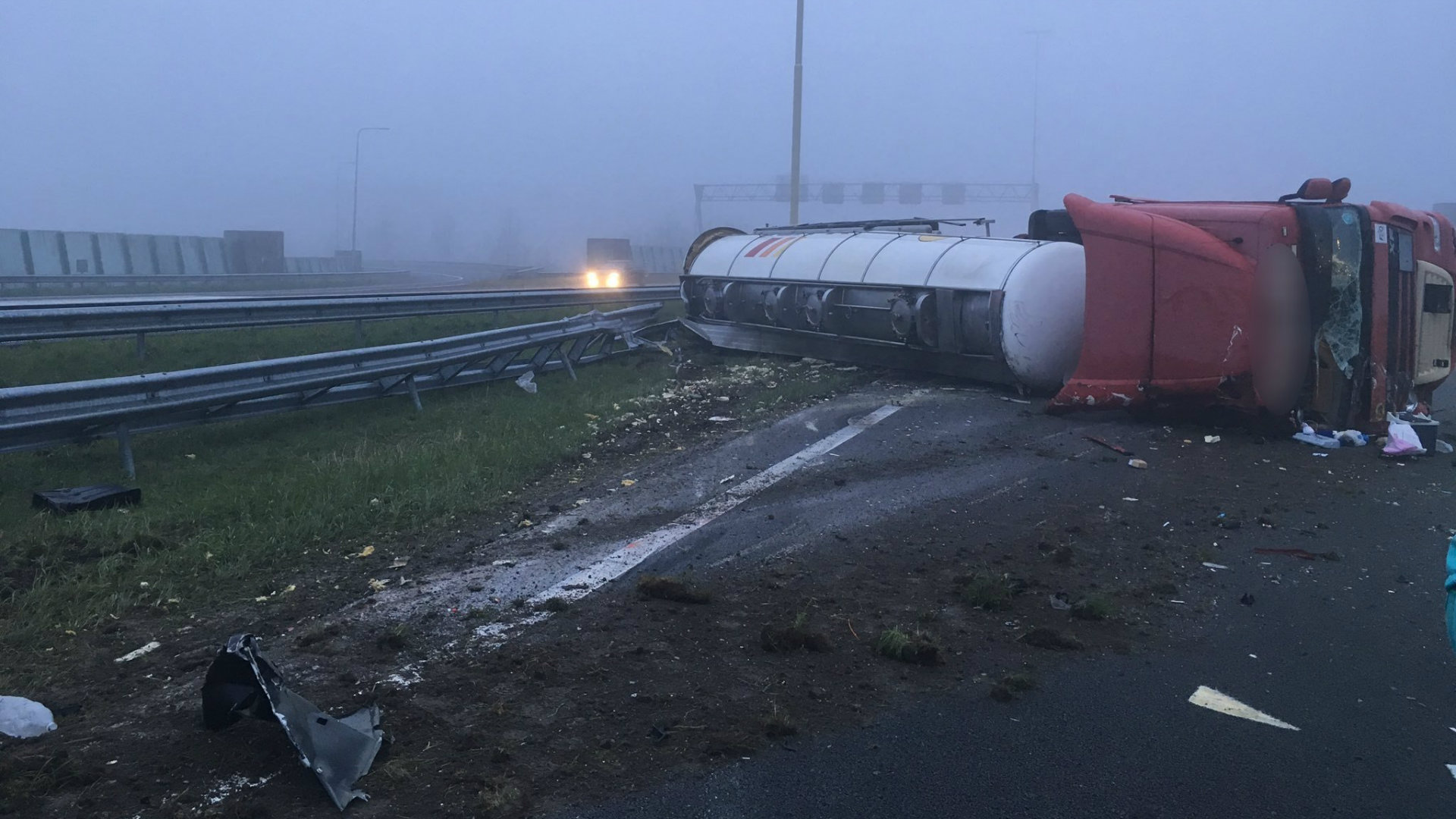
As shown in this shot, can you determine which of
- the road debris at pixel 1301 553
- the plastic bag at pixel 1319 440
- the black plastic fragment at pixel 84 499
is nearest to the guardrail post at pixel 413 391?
the black plastic fragment at pixel 84 499

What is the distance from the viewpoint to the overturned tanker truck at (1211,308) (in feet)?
31.1

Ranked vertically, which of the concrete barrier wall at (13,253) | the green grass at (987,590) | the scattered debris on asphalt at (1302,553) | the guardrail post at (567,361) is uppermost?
the concrete barrier wall at (13,253)

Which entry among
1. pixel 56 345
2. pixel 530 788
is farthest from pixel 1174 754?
pixel 56 345

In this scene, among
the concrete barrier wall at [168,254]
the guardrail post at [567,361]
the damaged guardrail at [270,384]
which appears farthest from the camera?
the concrete barrier wall at [168,254]

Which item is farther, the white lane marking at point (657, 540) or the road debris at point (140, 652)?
the white lane marking at point (657, 540)

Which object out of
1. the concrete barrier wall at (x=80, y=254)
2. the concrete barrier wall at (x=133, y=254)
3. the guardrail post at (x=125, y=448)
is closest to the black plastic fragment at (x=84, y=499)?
the guardrail post at (x=125, y=448)

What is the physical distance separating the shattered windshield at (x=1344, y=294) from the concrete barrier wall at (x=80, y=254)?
27765mm

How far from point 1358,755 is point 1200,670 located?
73 centimetres

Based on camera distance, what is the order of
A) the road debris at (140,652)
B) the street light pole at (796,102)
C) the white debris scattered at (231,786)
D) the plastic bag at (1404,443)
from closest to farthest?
the white debris scattered at (231,786), the road debris at (140,652), the plastic bag at (1404,443), the street light pole at (796,102)

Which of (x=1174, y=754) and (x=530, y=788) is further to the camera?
(x=1174, y=754)

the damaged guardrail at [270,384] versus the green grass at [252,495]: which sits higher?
the damaged guardrail at [270,384]

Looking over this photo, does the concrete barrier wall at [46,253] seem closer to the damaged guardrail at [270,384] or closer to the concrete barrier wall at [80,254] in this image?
the concrete barrier wall at [80,254]

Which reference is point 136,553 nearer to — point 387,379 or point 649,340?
point 387,379

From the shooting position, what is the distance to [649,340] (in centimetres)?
→ 1555
